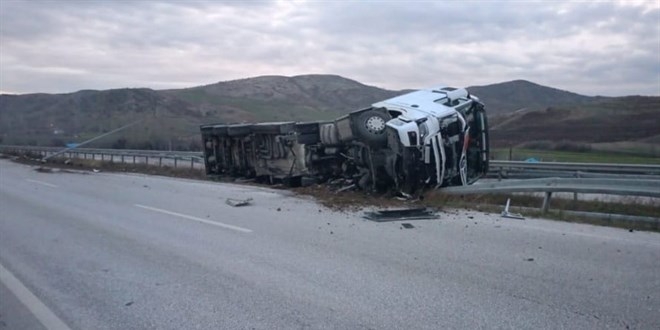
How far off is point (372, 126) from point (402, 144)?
1.09 m

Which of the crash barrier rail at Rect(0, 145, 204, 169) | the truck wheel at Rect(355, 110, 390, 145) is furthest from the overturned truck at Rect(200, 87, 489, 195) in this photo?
the crash barrier rail at Rect(0, 145, 204, 169)

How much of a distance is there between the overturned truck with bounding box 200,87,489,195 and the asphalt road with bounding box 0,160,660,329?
2061mm

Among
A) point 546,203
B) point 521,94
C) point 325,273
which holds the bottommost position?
point 325,273

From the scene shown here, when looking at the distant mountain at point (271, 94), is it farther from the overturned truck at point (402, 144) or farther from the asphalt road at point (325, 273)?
the asphalt road at point (325, 273)

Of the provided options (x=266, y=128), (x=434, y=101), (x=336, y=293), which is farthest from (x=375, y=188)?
(x=336, y=293)

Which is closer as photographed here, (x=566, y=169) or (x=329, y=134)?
(x=329, y=134)

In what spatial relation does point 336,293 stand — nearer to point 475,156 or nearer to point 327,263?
point 327,263

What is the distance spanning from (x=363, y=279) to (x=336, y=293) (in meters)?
0.58

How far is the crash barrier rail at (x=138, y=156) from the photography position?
2941cm

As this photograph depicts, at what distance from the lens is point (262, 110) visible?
45531mm

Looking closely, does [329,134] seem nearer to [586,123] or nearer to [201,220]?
[201,220]

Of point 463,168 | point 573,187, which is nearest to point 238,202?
point 463,168

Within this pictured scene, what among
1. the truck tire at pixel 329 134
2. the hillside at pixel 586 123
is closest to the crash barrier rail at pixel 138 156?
the truck tire at pixel 329 134

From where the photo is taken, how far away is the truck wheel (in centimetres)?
1377
